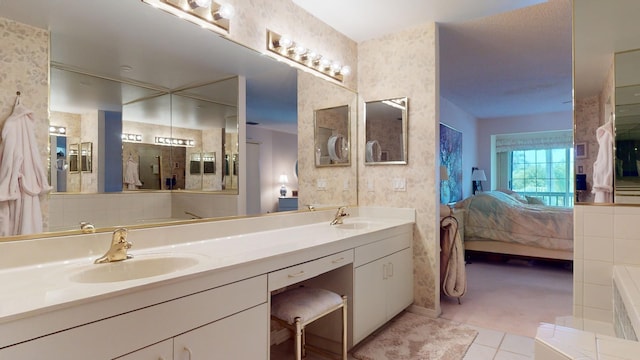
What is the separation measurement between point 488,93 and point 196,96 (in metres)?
4.48

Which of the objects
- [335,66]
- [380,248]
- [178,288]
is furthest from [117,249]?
[335,66]

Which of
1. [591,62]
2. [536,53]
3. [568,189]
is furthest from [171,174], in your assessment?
[568,189]

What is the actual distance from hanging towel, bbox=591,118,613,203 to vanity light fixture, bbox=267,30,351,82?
1.91 m

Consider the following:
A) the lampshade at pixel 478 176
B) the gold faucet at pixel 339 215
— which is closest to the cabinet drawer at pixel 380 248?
the gold faucet at pixel 339 215

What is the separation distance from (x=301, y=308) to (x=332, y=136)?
5.52ft

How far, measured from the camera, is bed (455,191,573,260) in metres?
4.16

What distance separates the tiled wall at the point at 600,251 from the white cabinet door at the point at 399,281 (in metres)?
1.12

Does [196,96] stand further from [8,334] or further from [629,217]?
[629,217]

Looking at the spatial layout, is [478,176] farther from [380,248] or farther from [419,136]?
[380,248]

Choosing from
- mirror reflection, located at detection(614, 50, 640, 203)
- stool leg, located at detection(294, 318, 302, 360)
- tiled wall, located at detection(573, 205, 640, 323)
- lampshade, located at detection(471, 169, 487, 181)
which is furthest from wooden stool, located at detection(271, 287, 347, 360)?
lampshade, located at detection(471, 169, 487, 181)

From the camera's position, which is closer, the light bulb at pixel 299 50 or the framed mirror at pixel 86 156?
the framed mirror at pixel 86 156

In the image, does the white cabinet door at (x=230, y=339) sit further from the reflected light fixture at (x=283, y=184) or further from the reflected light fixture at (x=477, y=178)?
the reflected light fixture at (x=477, y=178)

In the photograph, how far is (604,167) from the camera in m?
2.18

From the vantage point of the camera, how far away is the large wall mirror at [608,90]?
6.91 ft
